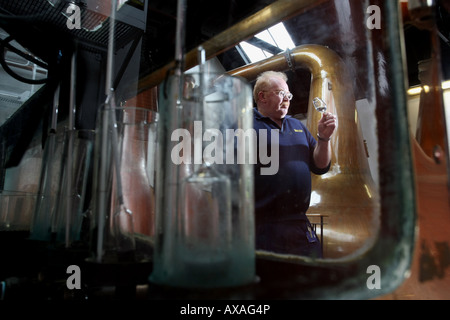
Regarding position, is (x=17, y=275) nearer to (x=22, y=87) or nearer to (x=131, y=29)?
(x=131, y=29)

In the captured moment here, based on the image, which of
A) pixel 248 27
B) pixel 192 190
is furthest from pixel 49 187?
pixel 248 27

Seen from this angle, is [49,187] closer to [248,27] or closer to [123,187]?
[123,187]

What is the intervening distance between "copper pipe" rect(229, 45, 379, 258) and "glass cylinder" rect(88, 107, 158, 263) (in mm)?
602

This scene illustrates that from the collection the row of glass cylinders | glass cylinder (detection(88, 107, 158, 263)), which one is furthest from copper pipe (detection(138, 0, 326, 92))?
the row of glass cylinders

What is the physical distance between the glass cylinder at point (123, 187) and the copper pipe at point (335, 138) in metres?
0.60

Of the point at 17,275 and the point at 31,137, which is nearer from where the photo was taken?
the point at 17,275

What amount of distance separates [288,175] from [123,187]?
79cm

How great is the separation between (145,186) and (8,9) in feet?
2.17

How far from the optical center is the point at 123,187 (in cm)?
50

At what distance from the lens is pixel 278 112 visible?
1.40 m

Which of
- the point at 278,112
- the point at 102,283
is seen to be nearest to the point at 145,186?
the point at 102,283

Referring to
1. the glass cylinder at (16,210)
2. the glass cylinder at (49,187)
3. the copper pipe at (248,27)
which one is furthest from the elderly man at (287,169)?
the glass cylinder at (16,210)

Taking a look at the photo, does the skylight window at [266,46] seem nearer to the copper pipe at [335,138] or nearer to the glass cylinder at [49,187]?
the copper pipe at [335,138]

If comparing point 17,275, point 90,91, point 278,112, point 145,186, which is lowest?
point 17,275
